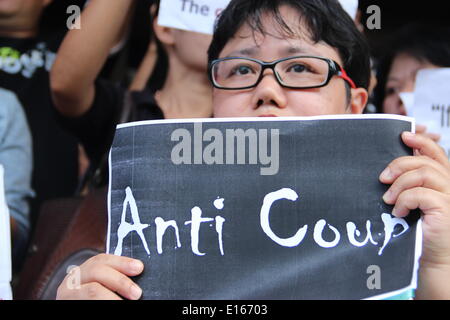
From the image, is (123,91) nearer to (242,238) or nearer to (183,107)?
(183,107)

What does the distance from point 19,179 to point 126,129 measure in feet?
2.69

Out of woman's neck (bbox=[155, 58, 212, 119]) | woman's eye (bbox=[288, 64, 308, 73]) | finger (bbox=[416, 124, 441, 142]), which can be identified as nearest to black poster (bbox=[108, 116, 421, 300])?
woman's eye (bbox=[288, 64, 308, 73])

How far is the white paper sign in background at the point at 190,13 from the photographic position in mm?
1977

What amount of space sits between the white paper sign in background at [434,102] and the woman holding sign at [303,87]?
295 millimetres

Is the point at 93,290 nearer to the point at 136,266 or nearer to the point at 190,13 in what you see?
the point at 136,266

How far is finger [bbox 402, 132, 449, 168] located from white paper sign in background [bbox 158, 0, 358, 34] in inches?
33.8

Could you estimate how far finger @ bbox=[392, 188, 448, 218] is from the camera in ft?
3.79

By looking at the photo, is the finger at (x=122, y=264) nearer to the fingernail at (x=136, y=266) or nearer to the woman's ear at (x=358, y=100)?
the fingernail at (x=136, y=266)

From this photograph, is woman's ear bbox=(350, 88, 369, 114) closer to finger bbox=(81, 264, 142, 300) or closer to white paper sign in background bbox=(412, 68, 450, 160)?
white paper sign in background bbox=(412, 68, 450, 160)

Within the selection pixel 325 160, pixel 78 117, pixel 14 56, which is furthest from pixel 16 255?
pixel 325 160

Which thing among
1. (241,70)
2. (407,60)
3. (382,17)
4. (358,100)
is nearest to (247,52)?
(241,70)

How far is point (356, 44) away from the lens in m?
1.72

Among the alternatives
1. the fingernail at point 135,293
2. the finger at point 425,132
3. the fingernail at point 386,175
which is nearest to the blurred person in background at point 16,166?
the fingernail at point 135,293

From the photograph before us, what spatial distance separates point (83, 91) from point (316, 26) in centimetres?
73
